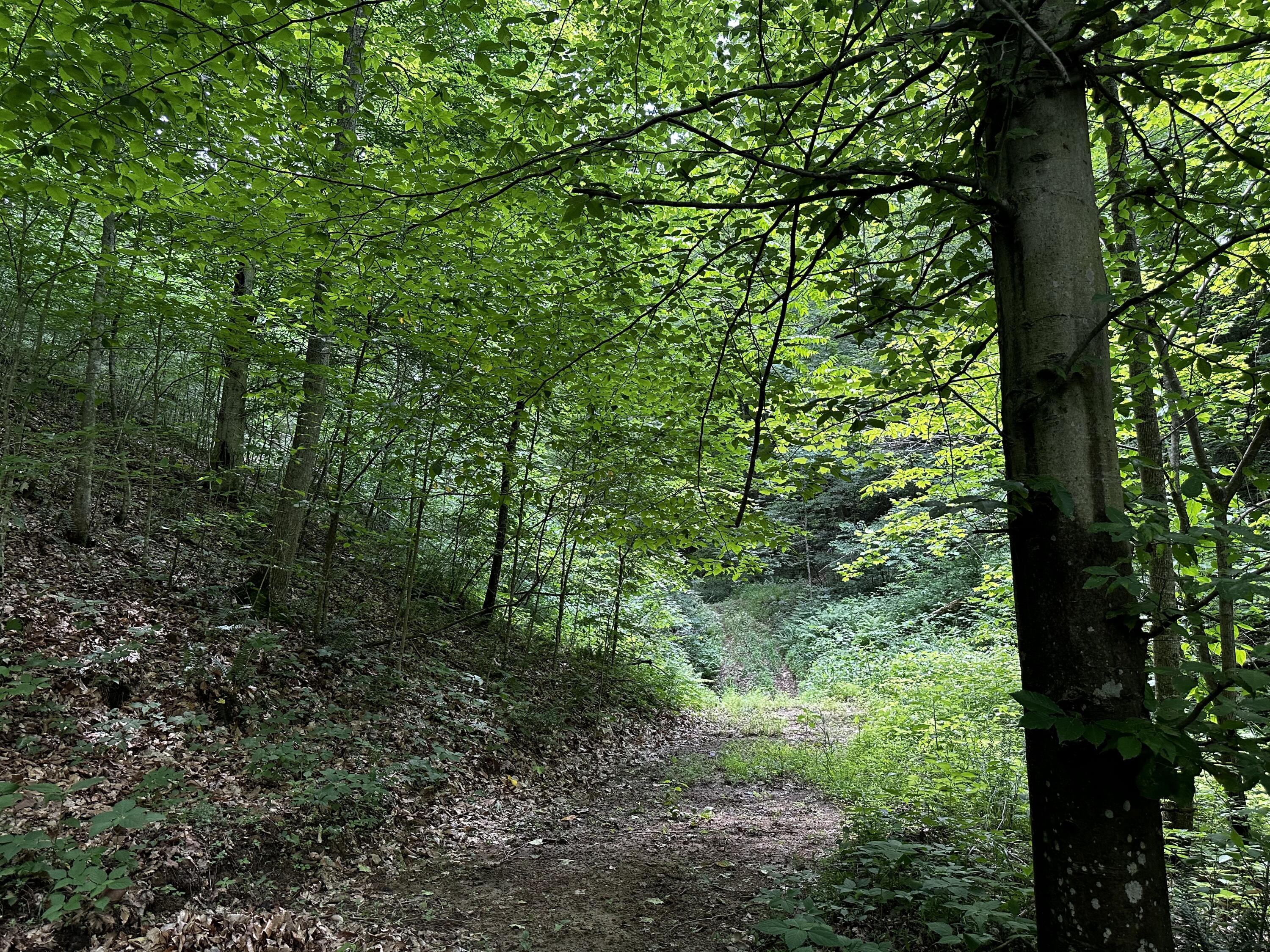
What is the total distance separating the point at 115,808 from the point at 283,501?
5260 millimetres

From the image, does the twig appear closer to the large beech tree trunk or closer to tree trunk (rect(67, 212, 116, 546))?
the large beech tree trunk

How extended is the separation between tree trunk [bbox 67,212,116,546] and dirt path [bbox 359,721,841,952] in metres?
5.11

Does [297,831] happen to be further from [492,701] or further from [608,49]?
[608,49]

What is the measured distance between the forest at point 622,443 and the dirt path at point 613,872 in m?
0.05

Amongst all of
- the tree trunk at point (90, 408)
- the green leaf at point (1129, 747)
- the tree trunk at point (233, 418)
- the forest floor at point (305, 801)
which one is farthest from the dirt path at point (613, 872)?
the tree trunk at point (233, 418)

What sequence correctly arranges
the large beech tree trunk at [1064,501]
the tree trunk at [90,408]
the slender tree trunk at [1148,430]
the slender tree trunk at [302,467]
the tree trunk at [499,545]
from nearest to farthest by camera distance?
the large beech tree trunk at [1064,501] < the slender tree trunk at [1148,430] < the tree trunk at [90,408] < the slender tree trunk at [302,467] < the tree trunk at [499,545]

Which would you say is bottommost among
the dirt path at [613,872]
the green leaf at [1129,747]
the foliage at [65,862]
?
the dirt path at [613,872]

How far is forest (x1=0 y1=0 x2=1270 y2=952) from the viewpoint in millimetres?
1962

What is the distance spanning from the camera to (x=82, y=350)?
6.89m

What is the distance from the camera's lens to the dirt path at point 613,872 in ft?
12.8

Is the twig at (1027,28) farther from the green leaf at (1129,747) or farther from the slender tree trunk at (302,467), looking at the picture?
the slender tree trunk at (302,467)

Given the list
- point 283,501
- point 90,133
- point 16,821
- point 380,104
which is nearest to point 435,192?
point 90,133

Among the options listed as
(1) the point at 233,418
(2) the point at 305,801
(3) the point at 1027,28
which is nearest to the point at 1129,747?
(3) the point at 1027,28

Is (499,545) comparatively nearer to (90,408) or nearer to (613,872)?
(90,408)
